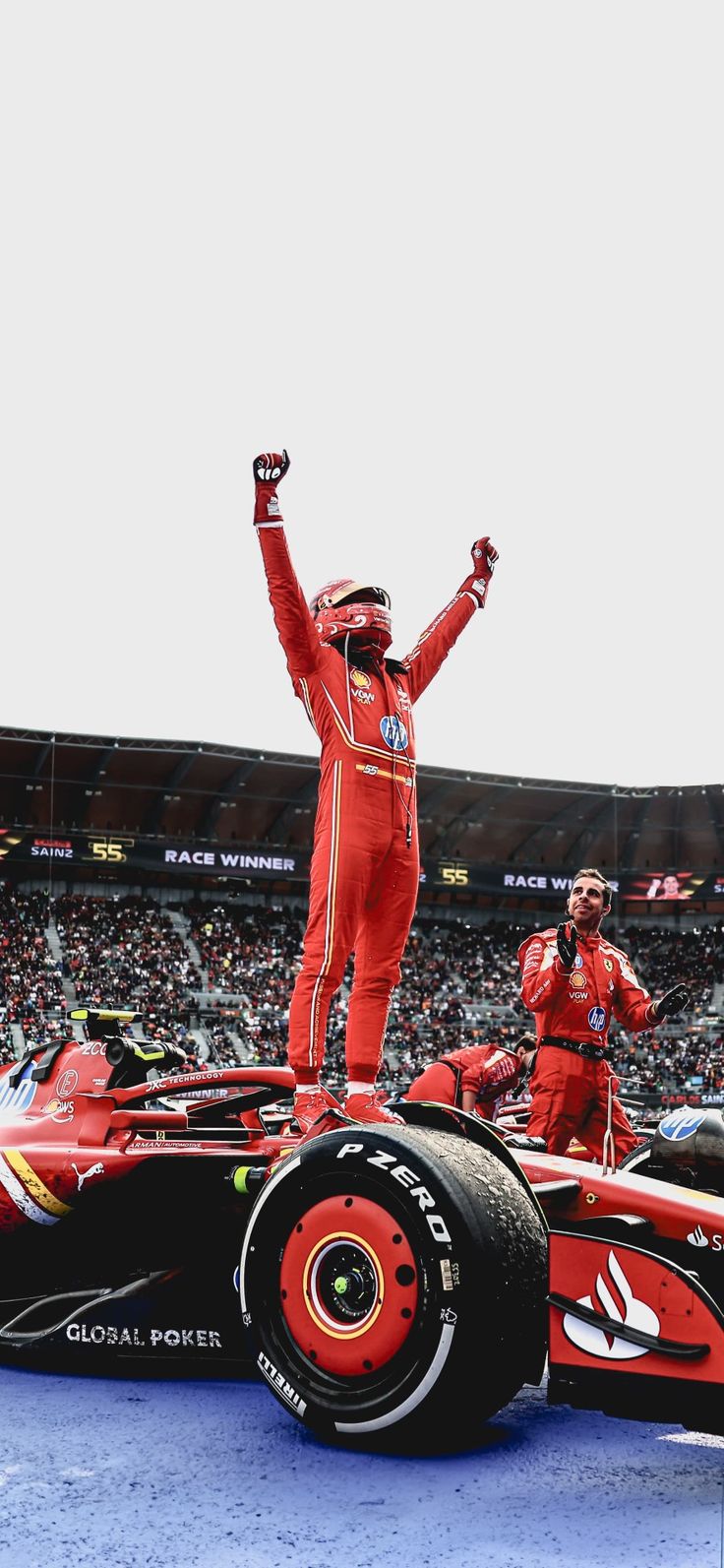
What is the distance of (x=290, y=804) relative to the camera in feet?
112

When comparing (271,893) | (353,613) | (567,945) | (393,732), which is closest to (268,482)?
(353,613)

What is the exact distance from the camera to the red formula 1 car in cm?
280

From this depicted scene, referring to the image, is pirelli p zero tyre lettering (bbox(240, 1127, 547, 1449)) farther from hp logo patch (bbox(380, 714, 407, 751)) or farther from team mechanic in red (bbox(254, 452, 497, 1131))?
hp logo patch (bbox(380, 714, 407, 751))

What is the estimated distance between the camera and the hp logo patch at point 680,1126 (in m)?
4.50

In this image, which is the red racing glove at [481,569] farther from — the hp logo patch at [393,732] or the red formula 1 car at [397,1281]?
the red formula 1 car at [397,1281]

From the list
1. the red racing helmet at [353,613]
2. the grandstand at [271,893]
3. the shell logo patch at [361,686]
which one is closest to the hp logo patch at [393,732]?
the shell logo patch at [361,686]

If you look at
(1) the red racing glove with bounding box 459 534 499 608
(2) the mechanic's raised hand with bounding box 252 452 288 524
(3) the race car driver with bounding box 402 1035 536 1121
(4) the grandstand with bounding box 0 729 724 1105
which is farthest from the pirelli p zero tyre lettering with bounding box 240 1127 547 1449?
(4) the grandstand with bounding box 0 729 724 1105

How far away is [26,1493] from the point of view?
104 inches

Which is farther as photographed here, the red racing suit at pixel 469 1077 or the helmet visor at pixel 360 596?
the red racing suit at pixel 469 1077

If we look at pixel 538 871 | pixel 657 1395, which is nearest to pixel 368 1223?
pixel 657 1395

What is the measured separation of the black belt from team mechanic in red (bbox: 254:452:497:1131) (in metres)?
1.16

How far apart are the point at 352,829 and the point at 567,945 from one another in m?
1.08

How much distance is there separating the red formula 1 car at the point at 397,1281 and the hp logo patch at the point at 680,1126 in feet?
2.91

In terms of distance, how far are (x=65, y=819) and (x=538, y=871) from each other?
13.4 m
